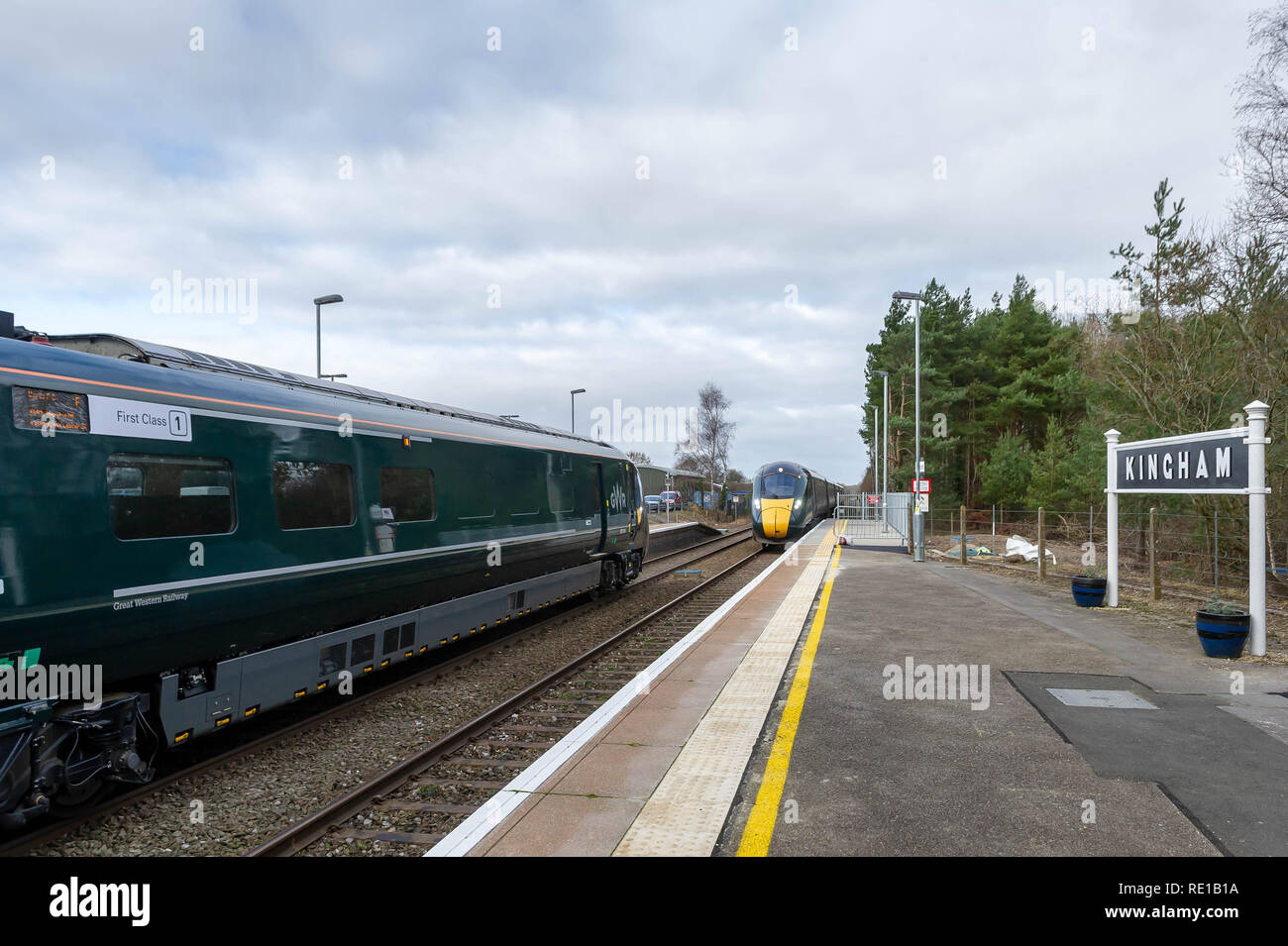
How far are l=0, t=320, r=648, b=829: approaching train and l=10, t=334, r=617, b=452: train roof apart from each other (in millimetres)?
24

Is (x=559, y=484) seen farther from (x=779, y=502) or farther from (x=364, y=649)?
(x=779, y=502)

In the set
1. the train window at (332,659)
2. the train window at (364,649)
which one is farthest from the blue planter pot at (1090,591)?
the train window at (332,659)

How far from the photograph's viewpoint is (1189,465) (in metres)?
10.4

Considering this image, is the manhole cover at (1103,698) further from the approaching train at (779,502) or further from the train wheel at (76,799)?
the approaching train at (779,502)

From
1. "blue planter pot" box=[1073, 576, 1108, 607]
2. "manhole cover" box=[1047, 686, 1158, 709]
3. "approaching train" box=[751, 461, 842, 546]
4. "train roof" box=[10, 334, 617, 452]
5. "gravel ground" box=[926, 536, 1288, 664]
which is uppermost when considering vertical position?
"train roof" box=[10, 334, 617, 452]

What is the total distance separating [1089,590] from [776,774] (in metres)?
9.64

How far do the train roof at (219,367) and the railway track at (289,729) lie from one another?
10.0 feet

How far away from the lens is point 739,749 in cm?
551

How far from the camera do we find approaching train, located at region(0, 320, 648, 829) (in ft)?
14.2

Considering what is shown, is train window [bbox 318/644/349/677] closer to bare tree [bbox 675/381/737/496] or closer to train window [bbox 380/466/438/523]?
train window [bbox 380/466/438/523]

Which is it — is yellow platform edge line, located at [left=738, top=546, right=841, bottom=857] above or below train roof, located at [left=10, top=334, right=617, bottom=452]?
below

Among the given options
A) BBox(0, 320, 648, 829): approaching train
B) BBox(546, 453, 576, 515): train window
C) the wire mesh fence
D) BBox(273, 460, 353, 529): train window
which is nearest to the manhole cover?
the wire mesh fence

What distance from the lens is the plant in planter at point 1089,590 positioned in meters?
12.2
